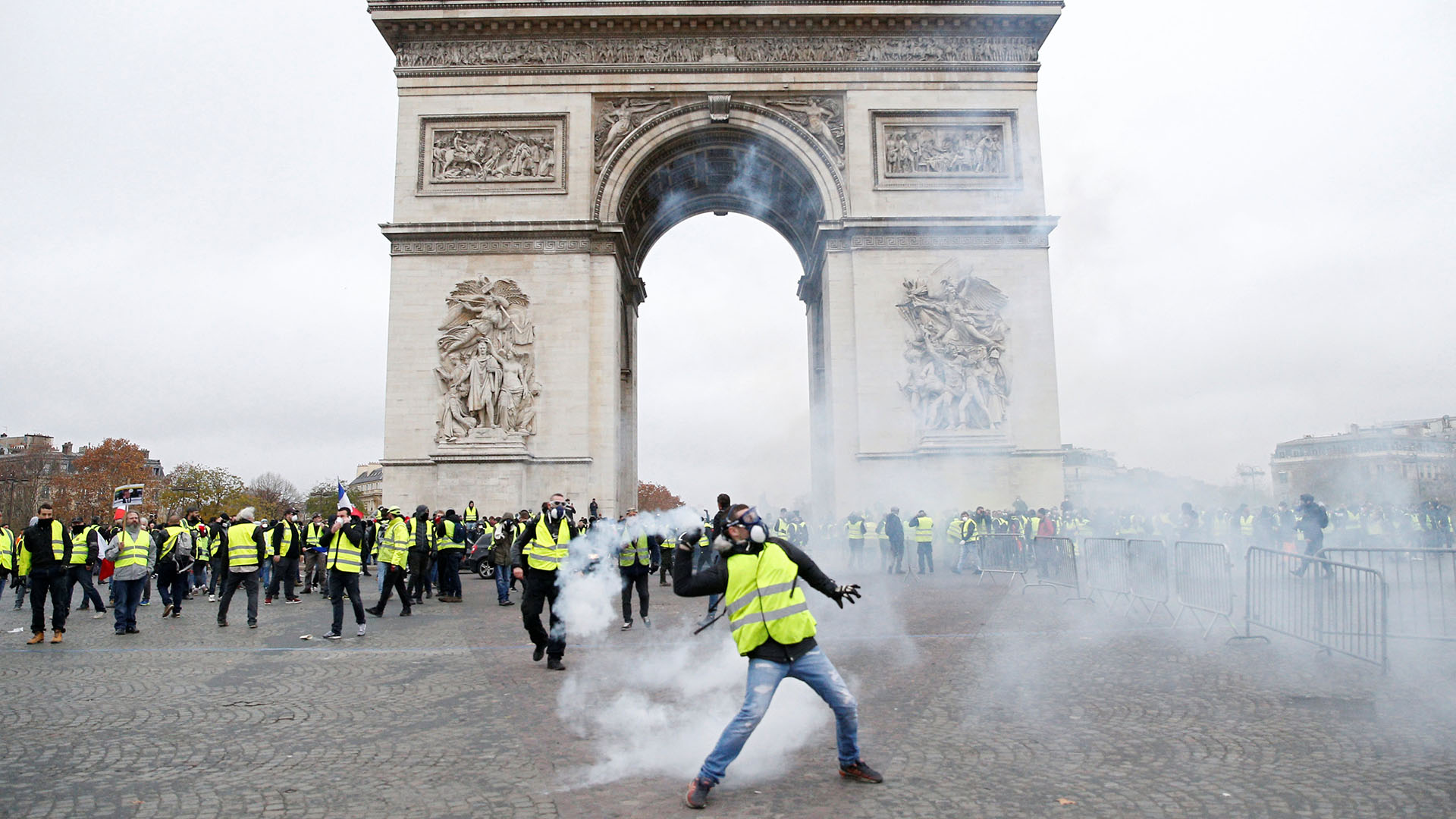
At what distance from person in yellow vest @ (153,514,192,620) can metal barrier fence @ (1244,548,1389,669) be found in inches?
576

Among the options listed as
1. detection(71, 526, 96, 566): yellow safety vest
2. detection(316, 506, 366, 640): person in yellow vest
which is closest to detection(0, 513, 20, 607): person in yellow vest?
detection(71, 526, 96, 566): yellow safety vest

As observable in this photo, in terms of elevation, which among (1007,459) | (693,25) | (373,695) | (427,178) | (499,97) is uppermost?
(693,25)

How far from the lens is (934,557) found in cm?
2138

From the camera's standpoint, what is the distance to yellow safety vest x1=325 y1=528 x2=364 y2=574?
34.7 ft

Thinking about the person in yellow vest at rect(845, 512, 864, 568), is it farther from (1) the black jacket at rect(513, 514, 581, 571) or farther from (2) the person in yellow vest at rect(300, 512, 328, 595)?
(1) the black jacket at rect(513, 514, 581, 571)

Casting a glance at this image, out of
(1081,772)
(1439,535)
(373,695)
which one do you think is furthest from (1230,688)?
(1439,535)

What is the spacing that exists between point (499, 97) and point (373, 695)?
2028 cm

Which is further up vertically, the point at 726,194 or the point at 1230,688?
the point at 726,194

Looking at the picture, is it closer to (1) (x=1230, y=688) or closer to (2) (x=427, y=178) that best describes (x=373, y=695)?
(1) (x=1230, y=688)

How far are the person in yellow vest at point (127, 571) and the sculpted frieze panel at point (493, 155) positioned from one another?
13740 millimetres

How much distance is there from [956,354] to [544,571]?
16150mm

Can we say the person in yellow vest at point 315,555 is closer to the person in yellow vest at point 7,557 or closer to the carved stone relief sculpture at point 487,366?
the person in yellow vest at point 7,557

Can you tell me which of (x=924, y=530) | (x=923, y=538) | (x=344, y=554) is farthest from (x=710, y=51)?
(x=344, y=554)

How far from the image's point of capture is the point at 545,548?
8.55 meters
